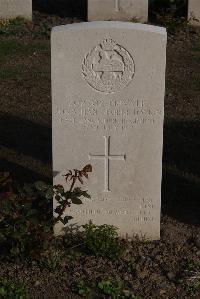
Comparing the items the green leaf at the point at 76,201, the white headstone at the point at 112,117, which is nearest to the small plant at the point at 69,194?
the green leaf at the point at 76,201

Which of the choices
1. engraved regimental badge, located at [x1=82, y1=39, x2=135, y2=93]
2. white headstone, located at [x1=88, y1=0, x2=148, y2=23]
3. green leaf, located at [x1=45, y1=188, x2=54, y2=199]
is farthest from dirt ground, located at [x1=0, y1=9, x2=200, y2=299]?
engraved regimental badge, located at [x1=82, y1=39, x2=135, y2=93]

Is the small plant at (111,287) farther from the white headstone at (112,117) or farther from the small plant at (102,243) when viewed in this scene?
the white headstone at (112,117)

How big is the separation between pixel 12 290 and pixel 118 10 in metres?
7.87

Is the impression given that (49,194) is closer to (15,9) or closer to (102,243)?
(102,243)

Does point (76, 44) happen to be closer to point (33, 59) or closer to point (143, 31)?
point (143, 31)

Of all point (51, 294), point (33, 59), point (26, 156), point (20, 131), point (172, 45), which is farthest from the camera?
point (172, 45)

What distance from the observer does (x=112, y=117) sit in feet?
16.8

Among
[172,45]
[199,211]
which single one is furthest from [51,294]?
[172,45]

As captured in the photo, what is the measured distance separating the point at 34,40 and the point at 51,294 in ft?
22.1

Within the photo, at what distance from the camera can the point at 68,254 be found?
523 cm

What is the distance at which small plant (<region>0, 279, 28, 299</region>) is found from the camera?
4.68 meters

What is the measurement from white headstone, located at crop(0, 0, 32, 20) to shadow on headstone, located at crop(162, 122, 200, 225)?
16.1 ft

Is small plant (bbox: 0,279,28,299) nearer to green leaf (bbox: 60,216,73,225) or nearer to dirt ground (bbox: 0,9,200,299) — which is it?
dirt ground (bbox: 0,9,200,299)

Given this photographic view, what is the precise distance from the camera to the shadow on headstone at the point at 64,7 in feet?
40.1
